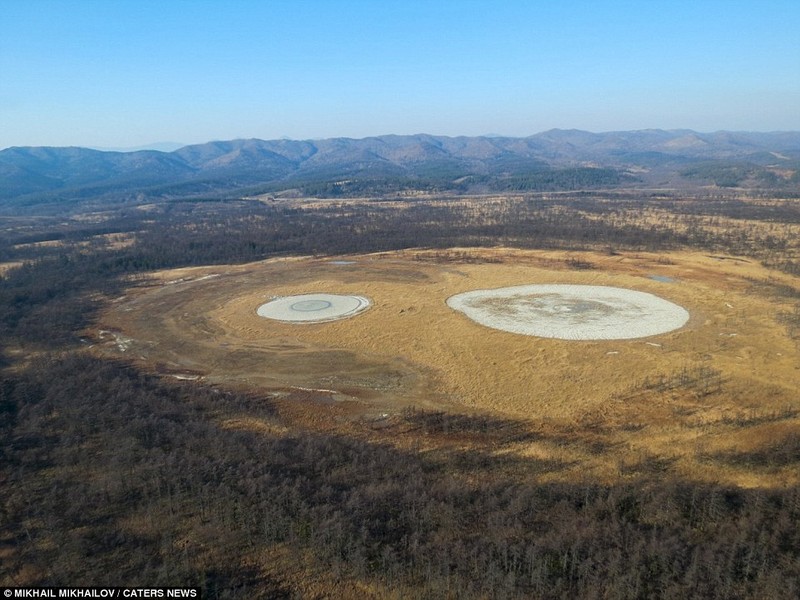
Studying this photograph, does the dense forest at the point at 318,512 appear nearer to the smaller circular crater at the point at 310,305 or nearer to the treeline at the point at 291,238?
the smaller circular crater at the point at 310,305

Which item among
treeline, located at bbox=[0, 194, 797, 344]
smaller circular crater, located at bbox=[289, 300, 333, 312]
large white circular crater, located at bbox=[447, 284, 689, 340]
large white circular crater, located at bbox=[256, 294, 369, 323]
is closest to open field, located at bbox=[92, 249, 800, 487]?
large white circular crater, located at bbox=[447, 284, 689, 340]

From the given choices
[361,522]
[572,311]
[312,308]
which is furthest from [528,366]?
[312,308]

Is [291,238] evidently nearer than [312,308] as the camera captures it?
No

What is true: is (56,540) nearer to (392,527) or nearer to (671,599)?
(392,527)

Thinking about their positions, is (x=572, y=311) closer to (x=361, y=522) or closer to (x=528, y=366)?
(x=528, y=366)

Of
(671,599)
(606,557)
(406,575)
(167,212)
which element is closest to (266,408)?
(406,575)
